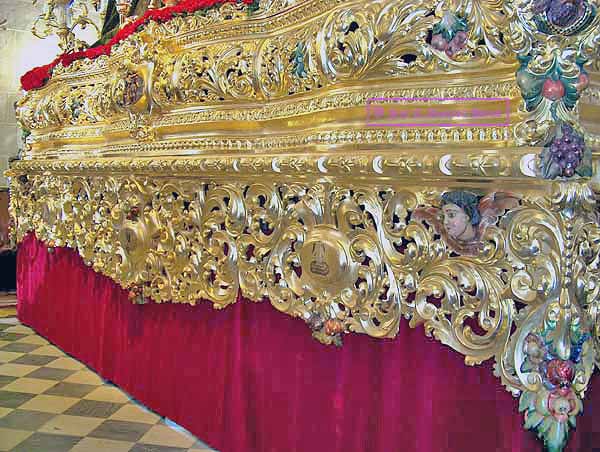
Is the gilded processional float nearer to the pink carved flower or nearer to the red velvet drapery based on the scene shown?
the pink carved flower

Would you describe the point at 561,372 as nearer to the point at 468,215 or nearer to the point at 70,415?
the point at 468,215

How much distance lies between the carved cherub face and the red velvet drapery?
1.18ft

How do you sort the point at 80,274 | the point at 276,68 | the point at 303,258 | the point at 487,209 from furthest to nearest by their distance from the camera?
the point at 80,274, the point at 276,68, the point at 303,258, the point at 487,209

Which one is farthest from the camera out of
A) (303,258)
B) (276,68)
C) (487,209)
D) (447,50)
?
(276,68)

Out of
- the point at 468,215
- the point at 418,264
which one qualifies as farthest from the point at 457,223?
the point at 418,264

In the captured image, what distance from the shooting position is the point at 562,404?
1.31 m

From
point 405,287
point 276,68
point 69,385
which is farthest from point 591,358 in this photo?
point 69,385

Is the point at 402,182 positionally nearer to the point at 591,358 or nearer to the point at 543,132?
the point at 543,132

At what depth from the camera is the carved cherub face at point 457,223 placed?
56.0 inches

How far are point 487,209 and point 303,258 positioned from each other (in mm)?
626

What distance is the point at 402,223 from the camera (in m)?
1.57

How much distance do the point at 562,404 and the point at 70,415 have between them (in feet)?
7.27
